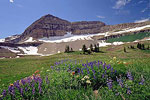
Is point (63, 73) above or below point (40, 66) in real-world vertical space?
above

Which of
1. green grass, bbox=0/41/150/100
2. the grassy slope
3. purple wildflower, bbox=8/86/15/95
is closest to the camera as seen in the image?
green grass, bbox=0/41/150/100

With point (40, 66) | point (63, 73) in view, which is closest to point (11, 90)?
point (63, 73)

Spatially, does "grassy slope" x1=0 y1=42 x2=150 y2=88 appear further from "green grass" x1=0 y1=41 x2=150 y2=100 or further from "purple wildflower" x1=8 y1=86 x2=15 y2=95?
"purple wildflower" x1=8 y1=86 x2=15 y2=95

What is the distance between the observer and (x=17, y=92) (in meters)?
4.09

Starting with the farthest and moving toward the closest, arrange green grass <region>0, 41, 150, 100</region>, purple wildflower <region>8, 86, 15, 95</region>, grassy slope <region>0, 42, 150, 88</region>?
grassy slope <region>0, 42, 150, 88</region> < purple wildflower <region>8, 86, 15, 95</region> < green grass <region>0, 41, 150, 100</region>

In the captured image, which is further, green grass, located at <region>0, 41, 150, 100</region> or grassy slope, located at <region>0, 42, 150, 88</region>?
grassy slope, located at <region>0, 42, 150, 88</region>

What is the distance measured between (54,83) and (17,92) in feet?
5.14

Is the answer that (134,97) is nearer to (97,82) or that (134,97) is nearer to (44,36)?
(97,82)

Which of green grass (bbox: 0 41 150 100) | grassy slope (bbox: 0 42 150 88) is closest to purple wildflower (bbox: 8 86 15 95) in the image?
green grass (bbox: 0 41 150 100)

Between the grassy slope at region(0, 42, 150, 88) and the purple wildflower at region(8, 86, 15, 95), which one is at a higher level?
the purple wildflower at region(8, 86, 15, 95)

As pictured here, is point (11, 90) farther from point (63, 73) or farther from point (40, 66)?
point (40, 66)

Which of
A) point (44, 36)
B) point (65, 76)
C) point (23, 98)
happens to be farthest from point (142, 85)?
point (44, 36)

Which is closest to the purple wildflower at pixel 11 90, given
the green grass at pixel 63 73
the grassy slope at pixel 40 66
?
the green grass at pixel 63 73

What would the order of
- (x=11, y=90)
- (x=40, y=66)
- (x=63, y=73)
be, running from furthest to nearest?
1. (x=40, y=66)
2. (x=63, y=73)
3. (x=11, y=90)
